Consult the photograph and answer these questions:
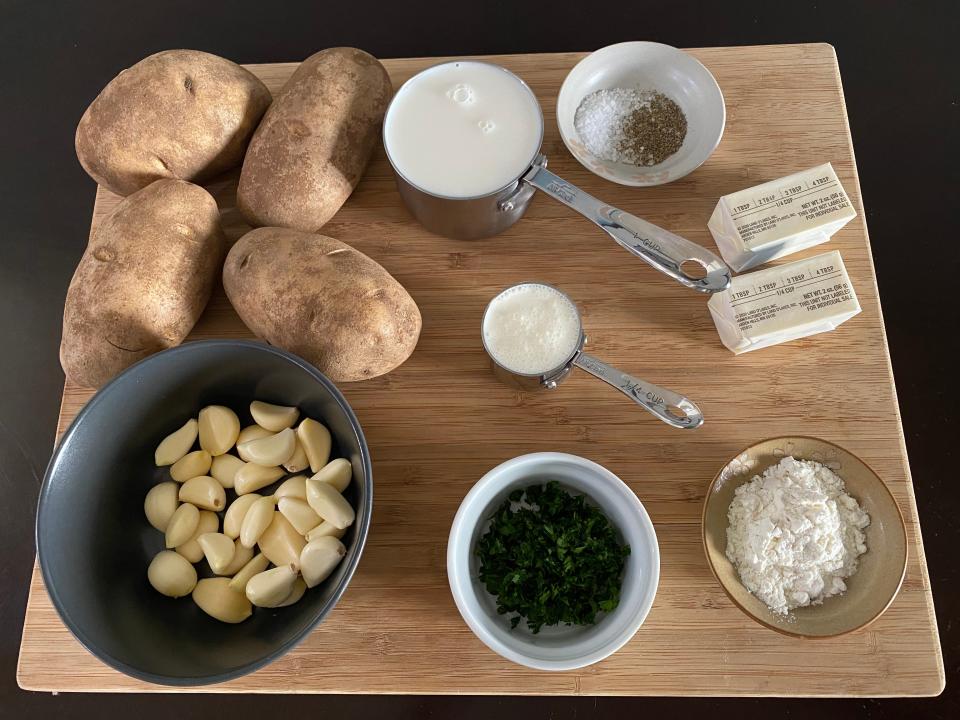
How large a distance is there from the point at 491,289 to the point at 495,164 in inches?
7.2

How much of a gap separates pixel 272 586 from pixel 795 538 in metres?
0.65

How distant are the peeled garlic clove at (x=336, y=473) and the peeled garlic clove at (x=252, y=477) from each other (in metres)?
0.08

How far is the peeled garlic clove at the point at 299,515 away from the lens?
924 mm

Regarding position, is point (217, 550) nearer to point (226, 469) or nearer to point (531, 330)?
point (226, 469)

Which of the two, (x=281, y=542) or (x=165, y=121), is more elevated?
(x=165, y=121)

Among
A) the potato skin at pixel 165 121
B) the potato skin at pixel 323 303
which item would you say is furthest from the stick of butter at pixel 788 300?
the potato skin at pixel 165 121

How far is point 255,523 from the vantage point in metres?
0.94

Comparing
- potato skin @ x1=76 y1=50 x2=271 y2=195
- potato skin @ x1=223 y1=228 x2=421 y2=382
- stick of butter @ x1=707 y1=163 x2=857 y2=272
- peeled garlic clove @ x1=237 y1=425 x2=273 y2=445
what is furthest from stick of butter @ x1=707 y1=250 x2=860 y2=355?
potato skin @ x1=76 y1=50 x2=271 y2=195

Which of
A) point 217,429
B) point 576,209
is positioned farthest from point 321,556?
point 576,209

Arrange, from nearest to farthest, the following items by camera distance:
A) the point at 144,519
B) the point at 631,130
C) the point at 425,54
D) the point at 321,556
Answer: the point at 321,556, the point at 144,519, the point at 631,130, the point at 425,54

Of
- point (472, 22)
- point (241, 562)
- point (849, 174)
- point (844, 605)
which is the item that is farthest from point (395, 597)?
point (472, 22)

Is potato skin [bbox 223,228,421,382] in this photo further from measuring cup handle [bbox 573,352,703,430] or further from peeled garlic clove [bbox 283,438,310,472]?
measuring cup handle [bbox 573,352,703,430]

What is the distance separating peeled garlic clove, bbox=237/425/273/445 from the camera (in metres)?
1.00

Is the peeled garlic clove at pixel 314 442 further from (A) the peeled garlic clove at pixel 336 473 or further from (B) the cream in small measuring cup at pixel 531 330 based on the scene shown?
(B) the cream in small measuring cup at pixel 531 330
